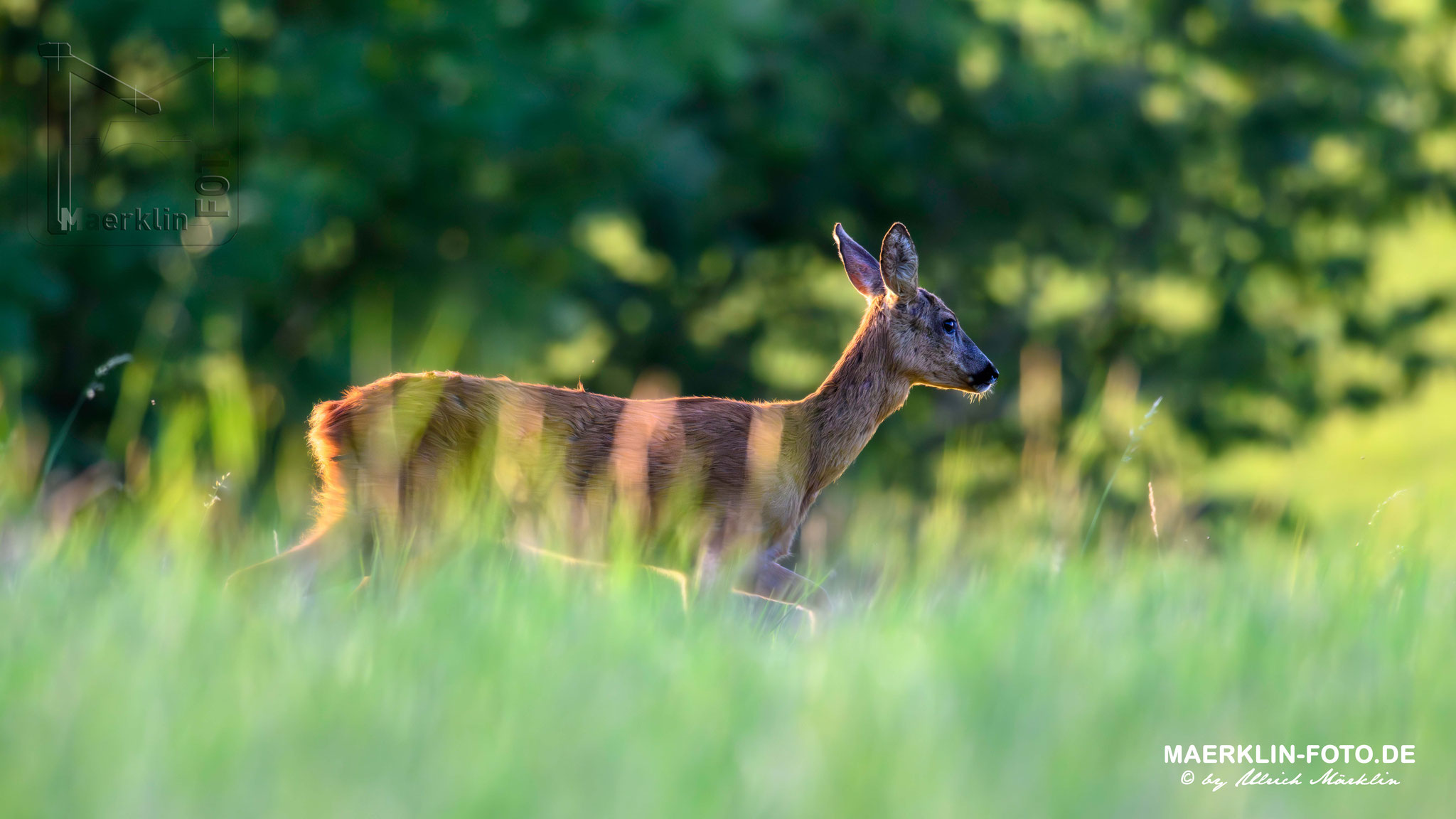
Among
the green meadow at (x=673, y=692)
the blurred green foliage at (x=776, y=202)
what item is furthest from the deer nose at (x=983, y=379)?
the blurred green foliage at (x=776, y=202)

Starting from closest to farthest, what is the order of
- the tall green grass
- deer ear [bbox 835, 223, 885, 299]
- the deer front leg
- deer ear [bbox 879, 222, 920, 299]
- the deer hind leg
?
the tall green grass
the deer hind leg
the deer front leg
deer ear [bbox 879, 222, 920, 299]
deer ear [bbox 835, 223, 885, 299]

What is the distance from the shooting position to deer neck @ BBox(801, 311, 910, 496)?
16.3ft

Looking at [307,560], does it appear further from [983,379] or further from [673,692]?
[983,379]

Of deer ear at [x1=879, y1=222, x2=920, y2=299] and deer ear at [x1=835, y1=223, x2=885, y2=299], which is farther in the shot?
deer ear at [x1=835, y1=223, x2=885, y2=299]

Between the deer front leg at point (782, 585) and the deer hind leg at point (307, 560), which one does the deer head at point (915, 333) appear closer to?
the deer front leg at point (782, 585)

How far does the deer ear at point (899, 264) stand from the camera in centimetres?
510

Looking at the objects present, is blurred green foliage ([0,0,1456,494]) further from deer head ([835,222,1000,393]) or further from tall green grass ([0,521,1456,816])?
tall green grass ([0,521,1456,816])

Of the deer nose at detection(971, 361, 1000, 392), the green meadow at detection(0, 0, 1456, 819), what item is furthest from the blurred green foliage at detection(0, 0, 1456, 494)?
the deer nose at detection(971, 361, 1000, 392)

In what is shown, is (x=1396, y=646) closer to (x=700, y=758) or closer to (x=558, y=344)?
(x=700, y=758)

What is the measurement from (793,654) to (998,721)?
71 centimetres

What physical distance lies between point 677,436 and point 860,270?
40.1 inches

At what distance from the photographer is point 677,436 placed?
15.6ft

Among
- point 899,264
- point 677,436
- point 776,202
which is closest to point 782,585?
point 677,436

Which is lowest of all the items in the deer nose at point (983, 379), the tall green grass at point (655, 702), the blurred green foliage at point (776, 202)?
the tall green grass at point (655, 702)
